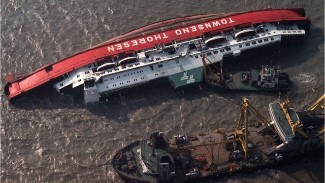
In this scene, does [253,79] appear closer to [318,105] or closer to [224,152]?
[318,105]

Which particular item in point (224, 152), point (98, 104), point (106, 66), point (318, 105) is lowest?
point (224, 152)

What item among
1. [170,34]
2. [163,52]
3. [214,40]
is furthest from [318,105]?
[170,34]

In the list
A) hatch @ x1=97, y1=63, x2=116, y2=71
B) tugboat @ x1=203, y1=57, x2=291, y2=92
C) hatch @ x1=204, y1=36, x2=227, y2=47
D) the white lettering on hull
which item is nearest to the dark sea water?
tugboat @ x1=203, y1=57, x2=291, y2=92

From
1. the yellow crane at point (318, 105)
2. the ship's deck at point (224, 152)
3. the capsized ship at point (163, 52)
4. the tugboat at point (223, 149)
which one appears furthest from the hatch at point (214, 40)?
the yellow crane at point (318, 105)

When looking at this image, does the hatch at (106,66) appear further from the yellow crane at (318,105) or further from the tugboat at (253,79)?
the yellow crane at (318,105)

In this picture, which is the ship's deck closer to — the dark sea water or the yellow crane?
Result: the dark sea water

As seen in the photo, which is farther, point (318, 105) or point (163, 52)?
point (163, 52)
